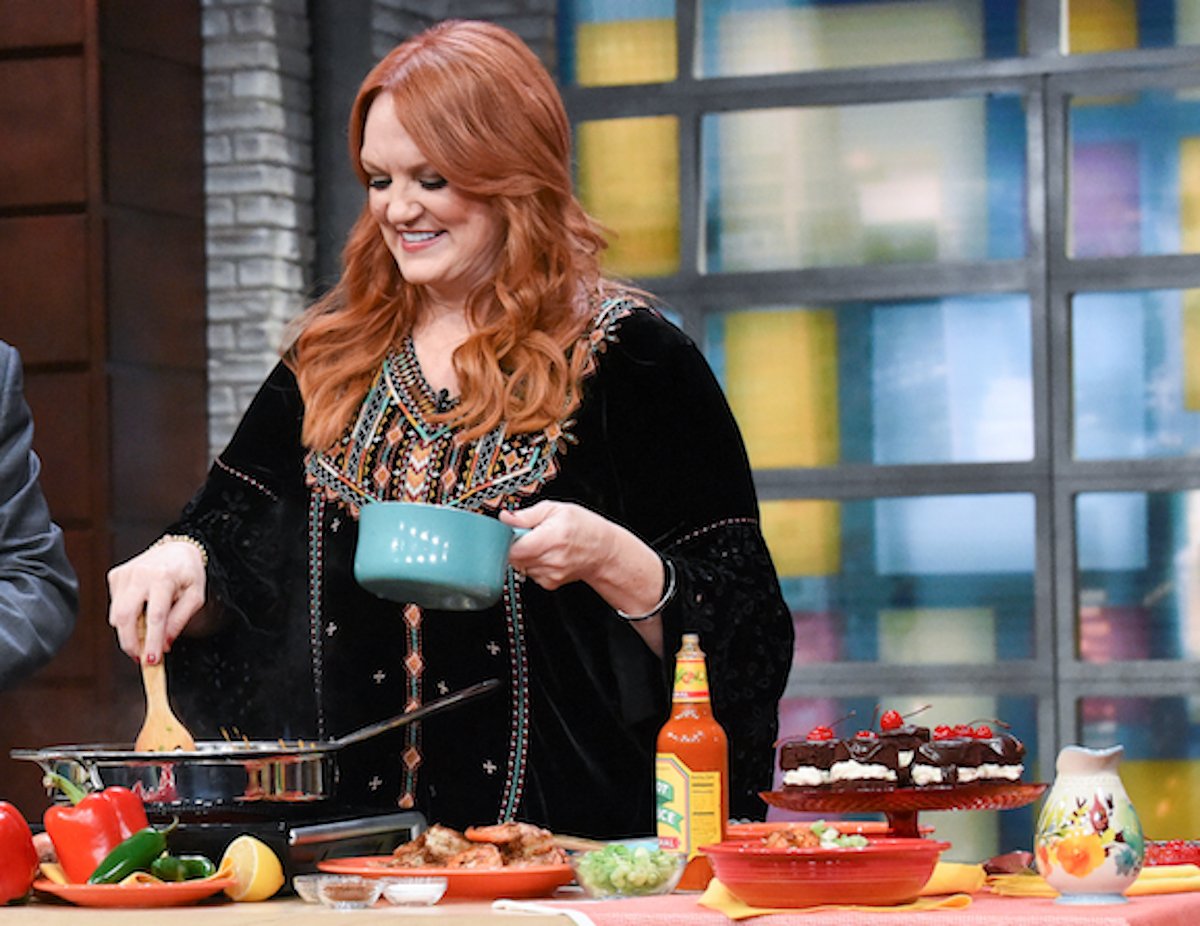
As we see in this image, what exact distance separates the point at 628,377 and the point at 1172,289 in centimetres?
280

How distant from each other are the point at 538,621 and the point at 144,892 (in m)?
0.60

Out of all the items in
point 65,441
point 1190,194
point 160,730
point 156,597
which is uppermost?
point 1190,194

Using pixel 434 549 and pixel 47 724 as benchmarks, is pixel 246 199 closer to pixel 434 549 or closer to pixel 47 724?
pixel 47 724

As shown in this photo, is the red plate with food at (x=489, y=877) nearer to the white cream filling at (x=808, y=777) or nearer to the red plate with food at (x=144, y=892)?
the red plate with food at (x=144, y=892)

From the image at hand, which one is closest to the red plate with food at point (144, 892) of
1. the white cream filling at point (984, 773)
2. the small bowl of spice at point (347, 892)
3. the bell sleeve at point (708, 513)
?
the small bowl of spice at point (347, 892)

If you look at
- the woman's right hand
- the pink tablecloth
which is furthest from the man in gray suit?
the pink tablecloth

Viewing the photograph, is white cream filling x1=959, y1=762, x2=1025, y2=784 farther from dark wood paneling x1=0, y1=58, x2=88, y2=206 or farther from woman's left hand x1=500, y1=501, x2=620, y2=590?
dark wood paneling x1=0, y1=58, x2=88, y2=206

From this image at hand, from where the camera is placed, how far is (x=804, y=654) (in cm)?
515

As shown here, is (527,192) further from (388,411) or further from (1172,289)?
(1172,289)

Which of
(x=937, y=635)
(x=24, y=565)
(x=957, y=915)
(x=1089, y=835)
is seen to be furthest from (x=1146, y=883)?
(x=937, y=635)

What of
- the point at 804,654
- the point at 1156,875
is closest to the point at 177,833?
the point at 1156,875

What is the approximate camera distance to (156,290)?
4906mm

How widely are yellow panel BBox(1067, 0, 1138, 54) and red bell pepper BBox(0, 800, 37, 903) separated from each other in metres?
3.58

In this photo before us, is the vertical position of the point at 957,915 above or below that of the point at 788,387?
below
